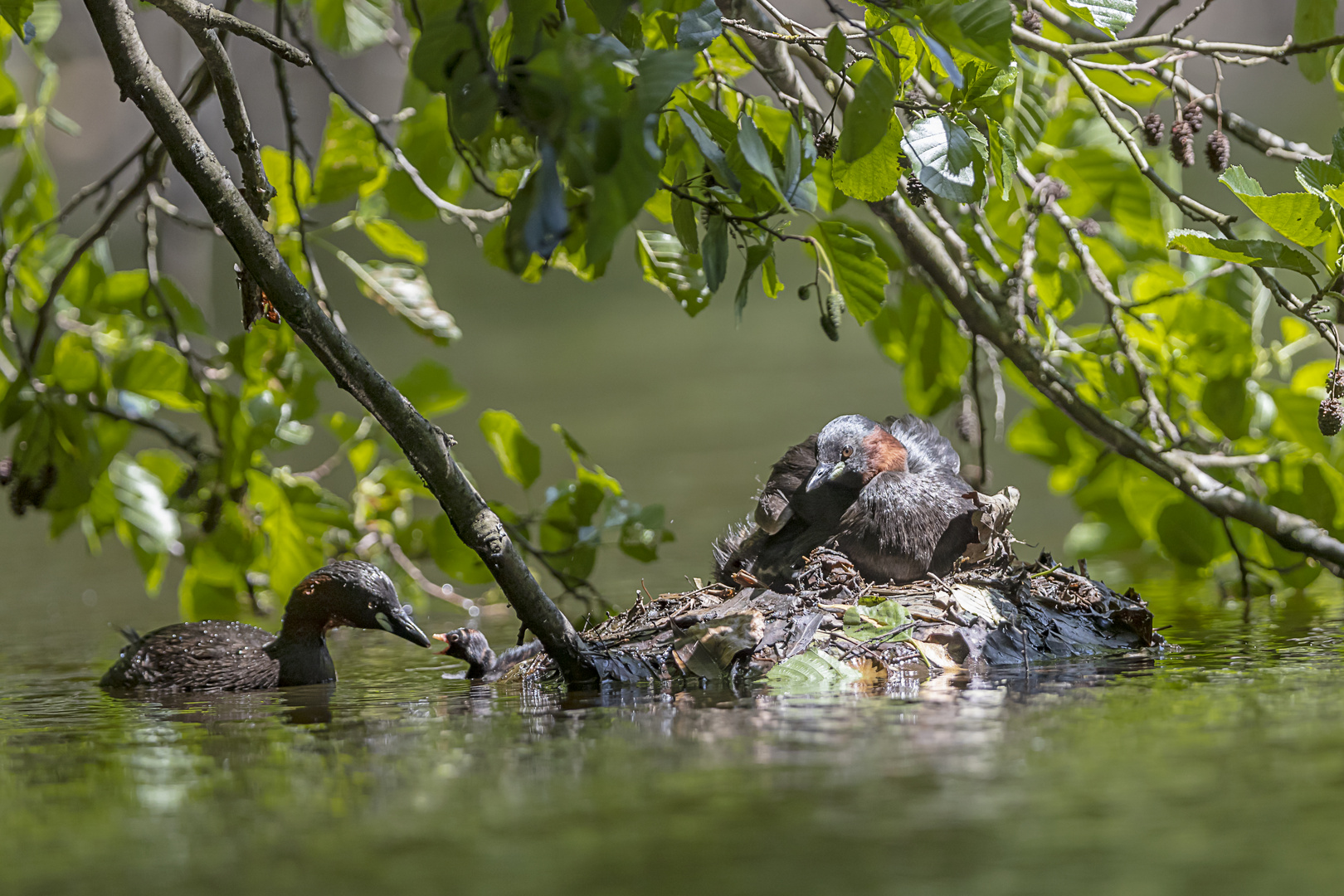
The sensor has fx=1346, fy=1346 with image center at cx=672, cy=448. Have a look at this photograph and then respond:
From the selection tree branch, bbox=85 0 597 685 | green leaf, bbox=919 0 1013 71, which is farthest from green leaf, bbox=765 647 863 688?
green leaf, bbox=919 0 1013 71

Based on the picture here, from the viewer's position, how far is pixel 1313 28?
302 cm

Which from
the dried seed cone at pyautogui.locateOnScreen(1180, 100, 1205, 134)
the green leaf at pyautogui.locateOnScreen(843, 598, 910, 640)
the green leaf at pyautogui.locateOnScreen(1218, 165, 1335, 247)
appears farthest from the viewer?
the dried seed cone at pyautogui.locateOnScreen(1180, 100, 1205, 134)

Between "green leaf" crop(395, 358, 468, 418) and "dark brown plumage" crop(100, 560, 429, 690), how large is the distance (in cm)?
67

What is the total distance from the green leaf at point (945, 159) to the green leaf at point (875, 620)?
1.05 meters

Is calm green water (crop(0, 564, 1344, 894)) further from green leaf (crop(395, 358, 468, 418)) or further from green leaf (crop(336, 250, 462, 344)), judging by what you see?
green leaf (crop(336, 250, 462, 344))

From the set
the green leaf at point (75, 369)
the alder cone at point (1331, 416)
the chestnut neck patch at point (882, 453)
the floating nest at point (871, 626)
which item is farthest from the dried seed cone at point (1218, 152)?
the green leaf at point (75, 369)

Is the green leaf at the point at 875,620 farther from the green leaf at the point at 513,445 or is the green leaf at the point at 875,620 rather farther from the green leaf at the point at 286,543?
the green leaf at the point at 286,543

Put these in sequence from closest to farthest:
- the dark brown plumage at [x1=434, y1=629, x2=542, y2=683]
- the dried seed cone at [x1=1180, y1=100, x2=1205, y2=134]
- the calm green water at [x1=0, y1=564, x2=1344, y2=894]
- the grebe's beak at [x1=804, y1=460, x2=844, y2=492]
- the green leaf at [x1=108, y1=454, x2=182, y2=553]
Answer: the calm green water at [x1=0, y1=564, x2=1344, y2=894], the dried seed cone at [x1=1180, y1=100, x2=1205, y2=134], the dark brown plumage at [x1=434, y1=629, x2=542, y2=683], the grebe's beak at [x1=804, y1=460, x2=844, y2=492], the green leaf at [x1=108, y1=454, x2=182, y2=553]

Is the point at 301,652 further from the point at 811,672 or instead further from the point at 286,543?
the point at 811,672

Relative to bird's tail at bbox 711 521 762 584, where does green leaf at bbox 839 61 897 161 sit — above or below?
above

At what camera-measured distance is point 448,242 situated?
15.0 meters

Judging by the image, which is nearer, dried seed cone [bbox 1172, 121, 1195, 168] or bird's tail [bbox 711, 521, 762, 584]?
dried seed cone [bbox 1172, 121, 1195, 168]

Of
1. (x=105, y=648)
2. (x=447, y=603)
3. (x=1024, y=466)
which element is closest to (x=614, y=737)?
(x=105, y=648)

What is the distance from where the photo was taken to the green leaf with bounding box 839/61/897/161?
205cm
